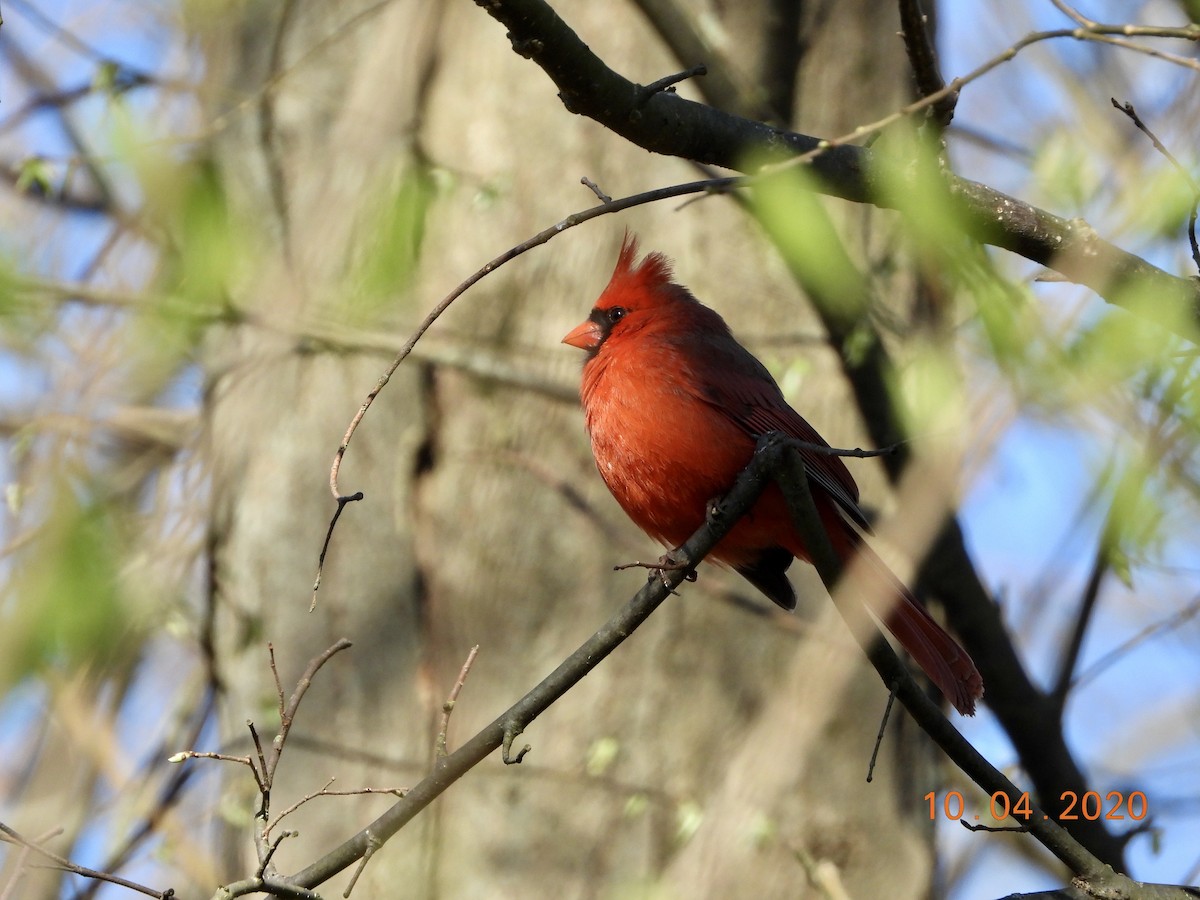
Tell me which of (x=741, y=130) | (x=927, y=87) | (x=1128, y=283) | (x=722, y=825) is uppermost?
(x=927, y=87)

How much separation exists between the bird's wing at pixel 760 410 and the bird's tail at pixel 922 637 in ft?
0.55

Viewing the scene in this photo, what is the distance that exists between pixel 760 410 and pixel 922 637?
72 cm

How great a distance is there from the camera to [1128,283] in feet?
8.57

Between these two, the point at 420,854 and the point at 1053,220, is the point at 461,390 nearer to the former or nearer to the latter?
the point at 420,854

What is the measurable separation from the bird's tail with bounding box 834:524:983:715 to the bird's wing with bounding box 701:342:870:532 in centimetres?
17

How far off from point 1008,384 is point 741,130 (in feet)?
2.40

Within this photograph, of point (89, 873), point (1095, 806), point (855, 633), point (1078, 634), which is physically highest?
point (1078, 634)

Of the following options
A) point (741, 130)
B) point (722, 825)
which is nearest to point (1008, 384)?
point (741, 130)

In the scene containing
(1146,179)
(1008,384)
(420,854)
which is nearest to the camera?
(1008,384)

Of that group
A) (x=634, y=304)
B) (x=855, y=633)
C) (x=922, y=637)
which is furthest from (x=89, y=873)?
(x=634, y=304)

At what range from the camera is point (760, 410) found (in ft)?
10.8

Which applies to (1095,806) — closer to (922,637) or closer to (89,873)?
(922,637)

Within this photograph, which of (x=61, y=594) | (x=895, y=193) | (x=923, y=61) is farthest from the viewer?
(x=61, y=594)

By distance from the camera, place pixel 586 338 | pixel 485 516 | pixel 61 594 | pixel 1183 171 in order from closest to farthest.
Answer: pixel 1183 171 → pixel 61 594 → pixel 586 338 → pixel 485 516
